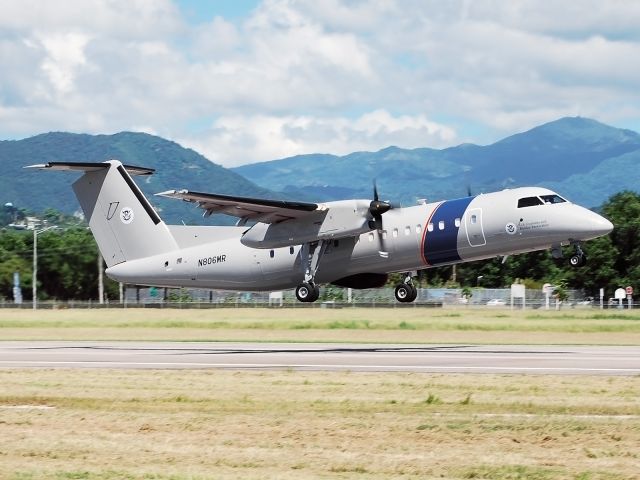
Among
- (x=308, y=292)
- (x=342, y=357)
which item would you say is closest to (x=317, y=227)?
(x=308, y=292)

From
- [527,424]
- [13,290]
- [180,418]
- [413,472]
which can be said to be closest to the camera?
[413,472]

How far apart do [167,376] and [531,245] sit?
14.3 metres

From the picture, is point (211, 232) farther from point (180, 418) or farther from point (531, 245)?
point (180, 418)

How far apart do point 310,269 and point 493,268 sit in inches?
3279

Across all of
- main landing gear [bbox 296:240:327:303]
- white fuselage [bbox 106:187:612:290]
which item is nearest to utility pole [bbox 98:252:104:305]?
white fuselage [bbox 106:187:612:290]

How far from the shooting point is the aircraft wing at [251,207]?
38.7 meters

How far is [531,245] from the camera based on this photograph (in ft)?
119

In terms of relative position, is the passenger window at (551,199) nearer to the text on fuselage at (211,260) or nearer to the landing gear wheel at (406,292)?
the landing gear wheel at (406,292)

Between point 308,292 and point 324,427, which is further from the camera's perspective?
point 308,292

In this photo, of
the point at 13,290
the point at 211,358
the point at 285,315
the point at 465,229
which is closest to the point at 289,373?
the point at 211,358

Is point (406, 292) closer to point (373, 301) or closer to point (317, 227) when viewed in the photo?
point (317, 227)

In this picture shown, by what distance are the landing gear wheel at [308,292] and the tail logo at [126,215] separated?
8.97m

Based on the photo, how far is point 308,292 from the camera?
39.6 metres

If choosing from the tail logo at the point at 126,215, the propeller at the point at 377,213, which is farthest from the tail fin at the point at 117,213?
the propeller at the point at 377,213
